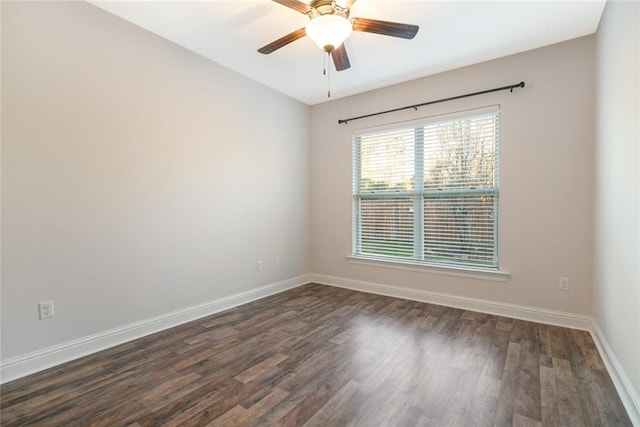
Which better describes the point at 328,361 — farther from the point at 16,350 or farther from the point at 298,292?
the point at 16,350

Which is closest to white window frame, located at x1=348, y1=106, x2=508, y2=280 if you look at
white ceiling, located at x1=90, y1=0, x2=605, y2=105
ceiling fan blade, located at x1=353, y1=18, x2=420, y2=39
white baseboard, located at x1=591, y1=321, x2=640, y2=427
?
white ceiling, located at x1=90, y1=0, x2=605, y2=105

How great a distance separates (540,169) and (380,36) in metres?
2.02

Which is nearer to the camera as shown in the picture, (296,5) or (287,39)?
(296,5)

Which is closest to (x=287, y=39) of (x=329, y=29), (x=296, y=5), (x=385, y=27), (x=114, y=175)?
(x=296, y=5)

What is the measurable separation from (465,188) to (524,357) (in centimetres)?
177

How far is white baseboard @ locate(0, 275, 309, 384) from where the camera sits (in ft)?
6.54

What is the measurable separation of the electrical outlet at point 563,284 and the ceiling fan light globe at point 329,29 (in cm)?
295

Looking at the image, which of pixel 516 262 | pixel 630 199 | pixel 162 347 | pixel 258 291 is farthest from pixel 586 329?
pixel 162 347

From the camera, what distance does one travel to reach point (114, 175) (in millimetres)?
2465

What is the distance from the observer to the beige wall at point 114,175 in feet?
6.61

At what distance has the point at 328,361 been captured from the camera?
220 cm

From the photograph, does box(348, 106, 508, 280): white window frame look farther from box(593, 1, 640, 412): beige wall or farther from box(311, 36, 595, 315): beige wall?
box(593, 1, 640, 412): beige wall

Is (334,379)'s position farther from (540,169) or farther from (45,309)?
(540,169)

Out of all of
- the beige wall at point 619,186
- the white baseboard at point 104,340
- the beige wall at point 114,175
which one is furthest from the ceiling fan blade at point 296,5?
the white baseboard at point 104,340
